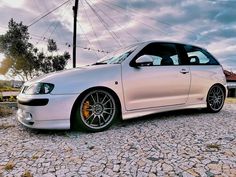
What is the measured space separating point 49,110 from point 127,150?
4.14 ft

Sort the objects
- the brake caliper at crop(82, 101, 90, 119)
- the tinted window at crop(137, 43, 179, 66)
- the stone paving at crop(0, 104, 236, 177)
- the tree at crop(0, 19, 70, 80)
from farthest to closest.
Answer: the tree at crop(0, 19, 70, 80)
the tinted window at crop(137, 43, 179, 66)
the brake caliper at crop(82, 101, 90, 119)
the stone paving at crop(0, 104, 236, 177)

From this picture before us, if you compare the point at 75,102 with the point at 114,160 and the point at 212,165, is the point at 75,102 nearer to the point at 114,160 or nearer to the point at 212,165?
the point at 114,160

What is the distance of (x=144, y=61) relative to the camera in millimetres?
4102

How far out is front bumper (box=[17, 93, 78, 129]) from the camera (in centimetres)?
340

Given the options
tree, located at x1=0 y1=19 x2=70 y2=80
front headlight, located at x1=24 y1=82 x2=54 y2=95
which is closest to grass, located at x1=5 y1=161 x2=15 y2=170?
front headlight, located at x1=24 y1=82 x2=54 y2=95

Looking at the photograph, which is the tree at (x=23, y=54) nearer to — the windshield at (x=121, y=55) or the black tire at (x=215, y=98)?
the windshield at (x=121, y=55)

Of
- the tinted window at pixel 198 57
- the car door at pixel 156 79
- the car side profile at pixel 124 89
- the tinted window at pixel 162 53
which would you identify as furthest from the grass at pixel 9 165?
the tinted window at pixel 198 57

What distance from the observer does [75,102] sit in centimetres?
354

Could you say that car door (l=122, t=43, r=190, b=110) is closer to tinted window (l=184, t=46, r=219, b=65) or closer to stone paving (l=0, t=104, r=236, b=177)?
tinted window (l=184, t=46, r=219, b=65)

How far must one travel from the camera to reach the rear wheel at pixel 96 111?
3625 mm

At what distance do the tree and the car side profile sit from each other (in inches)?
852

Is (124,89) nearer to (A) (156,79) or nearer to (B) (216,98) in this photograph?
(A) (156,79)

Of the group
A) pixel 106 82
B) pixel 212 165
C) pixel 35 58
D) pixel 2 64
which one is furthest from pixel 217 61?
pixel 2 64

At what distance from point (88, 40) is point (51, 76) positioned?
13.8 meters
